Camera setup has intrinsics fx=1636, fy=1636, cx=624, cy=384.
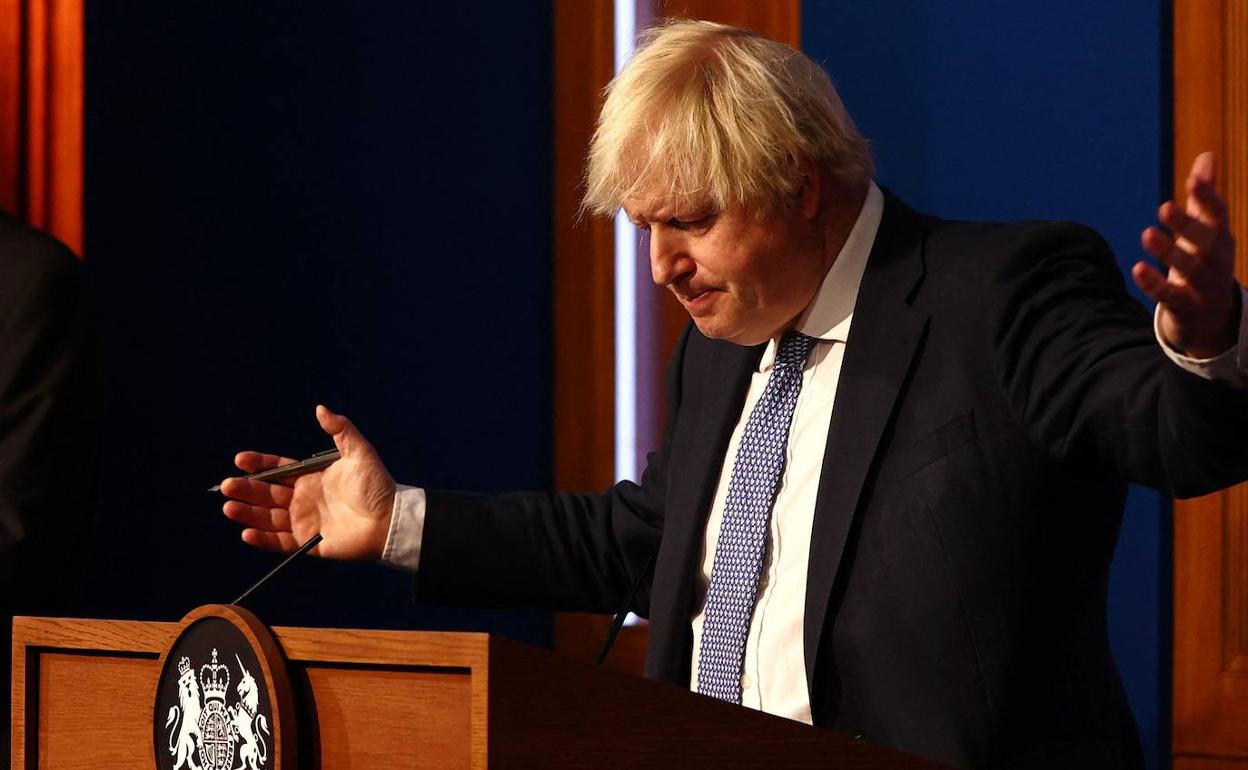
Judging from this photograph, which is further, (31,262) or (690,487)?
(31,262)

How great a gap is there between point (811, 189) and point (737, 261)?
13 cm

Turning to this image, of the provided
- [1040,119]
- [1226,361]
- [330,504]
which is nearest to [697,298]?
[330,504]

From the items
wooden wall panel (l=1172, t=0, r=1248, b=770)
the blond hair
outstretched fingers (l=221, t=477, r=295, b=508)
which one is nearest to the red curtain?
outstretched fingers (l=221, t=477, r=295, b=508)

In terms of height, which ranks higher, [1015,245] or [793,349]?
[1015,245]

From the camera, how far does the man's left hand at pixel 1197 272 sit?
46.4 inches

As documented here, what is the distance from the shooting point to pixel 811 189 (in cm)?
195

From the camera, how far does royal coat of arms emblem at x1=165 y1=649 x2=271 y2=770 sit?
4.42 ft

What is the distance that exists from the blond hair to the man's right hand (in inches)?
16.9

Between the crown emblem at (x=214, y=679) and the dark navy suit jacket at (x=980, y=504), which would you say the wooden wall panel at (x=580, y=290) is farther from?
the crown emblem at (x=214, y=679)

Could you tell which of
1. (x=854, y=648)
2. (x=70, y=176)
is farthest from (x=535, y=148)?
(x=854, y=648)

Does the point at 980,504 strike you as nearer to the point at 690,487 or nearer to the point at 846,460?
the point at 846,460

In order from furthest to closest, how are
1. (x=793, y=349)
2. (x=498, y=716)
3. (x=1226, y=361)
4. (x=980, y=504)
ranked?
(x=793, y=349), (x=980, y=504), (x=1226, y=361), (x=498, y=716)

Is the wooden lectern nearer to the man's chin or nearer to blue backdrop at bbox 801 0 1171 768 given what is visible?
the man's chin

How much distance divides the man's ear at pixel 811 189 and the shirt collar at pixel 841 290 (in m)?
0.06
